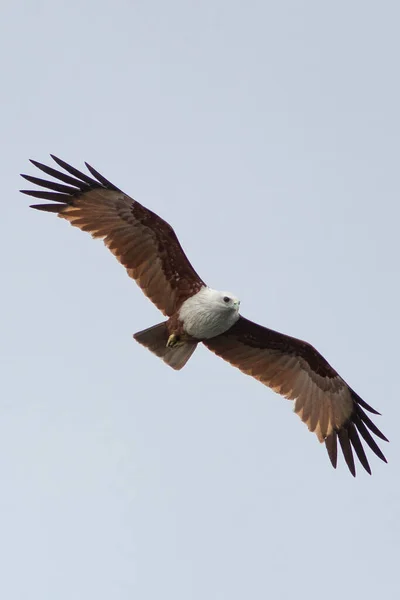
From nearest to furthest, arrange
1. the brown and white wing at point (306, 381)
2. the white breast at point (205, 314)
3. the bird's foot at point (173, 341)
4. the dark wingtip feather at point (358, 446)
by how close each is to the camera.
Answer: the white breast at point (205, 314) → the bird's foot at point (173, 341) → the brown and white wing at point (306, 381) → the dark wingtip feather at point (358, 446)

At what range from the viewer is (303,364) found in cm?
1744

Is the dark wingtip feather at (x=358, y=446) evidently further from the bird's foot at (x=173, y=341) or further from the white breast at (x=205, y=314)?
the bird's foot at (x=173, y=341)

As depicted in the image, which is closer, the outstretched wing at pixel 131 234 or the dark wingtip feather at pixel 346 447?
the outstretched wing at pixel 131 234

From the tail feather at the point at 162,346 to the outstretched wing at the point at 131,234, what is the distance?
0.28 meters

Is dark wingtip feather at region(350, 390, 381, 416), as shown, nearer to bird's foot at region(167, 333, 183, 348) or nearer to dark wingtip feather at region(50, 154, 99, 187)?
bird's foot at region(167, 333, 183, 348)

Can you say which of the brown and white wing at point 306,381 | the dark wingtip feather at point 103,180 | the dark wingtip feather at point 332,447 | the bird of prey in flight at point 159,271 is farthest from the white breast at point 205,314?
the dark wingtip feather at point 332,447

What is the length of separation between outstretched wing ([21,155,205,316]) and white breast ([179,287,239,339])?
186 millimetres

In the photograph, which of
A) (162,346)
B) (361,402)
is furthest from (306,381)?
(162,346)

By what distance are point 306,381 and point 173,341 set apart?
2.34 meters

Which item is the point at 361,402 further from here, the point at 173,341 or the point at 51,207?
the point at 51,207

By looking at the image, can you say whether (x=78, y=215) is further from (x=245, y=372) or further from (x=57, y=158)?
(x=245, y=372)

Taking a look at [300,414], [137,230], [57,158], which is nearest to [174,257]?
[137,230]

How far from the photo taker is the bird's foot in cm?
1608

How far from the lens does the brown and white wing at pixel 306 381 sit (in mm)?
17047
